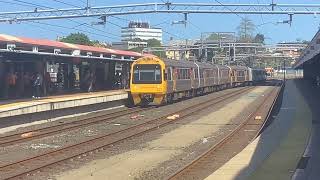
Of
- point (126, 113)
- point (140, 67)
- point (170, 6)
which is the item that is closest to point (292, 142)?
point (126, 113)

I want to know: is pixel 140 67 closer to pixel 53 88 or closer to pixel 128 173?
pixel 53 88

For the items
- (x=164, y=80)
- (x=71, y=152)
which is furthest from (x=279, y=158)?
(x=164, y=80)

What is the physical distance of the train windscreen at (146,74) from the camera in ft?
102

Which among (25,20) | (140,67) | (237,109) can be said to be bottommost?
(237,109)

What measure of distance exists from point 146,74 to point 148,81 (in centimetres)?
43

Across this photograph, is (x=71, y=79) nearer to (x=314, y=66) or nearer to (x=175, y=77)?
(x=175, y=77)

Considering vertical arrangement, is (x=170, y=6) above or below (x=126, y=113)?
above

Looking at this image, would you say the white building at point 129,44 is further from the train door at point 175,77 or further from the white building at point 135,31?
the train door at point 175,77

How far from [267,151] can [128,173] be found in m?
3.97

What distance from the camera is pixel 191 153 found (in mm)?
14539

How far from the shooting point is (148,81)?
3123cm

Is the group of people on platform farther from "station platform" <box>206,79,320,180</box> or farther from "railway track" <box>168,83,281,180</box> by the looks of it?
"station platform" <box>206,79,320,180</box>

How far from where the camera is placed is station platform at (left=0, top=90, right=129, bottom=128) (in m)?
20.4

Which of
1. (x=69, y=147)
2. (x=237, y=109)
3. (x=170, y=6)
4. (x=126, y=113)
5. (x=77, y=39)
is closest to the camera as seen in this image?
(x=69, y=147)
